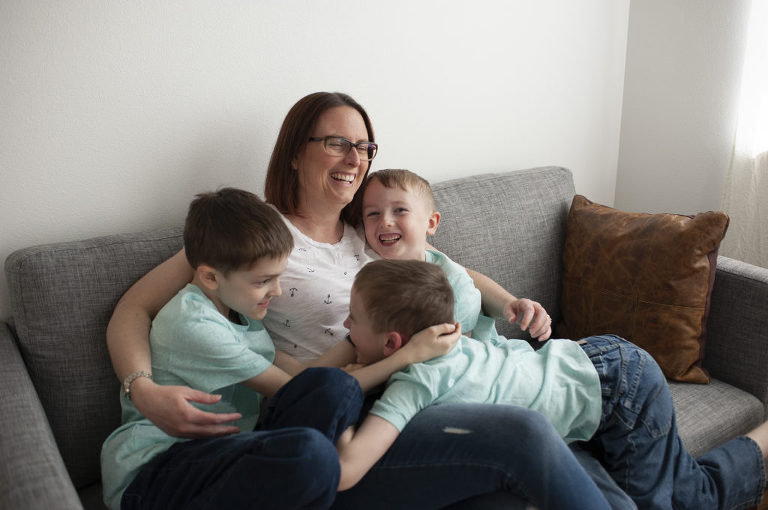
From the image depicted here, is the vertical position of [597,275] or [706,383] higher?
[597,275]

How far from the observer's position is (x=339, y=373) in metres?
1.26

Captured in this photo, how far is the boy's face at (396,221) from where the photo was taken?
1.73m

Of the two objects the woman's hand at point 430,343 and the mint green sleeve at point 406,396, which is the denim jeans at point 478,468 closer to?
the mint green sleeve at point 406,396

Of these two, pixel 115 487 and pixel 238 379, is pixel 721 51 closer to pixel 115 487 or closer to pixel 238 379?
pixel 238 379

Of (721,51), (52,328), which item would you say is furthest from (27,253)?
(721,51)

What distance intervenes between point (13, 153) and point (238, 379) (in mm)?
752

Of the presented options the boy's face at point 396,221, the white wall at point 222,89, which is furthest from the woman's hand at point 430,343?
the white wall at point 222,89

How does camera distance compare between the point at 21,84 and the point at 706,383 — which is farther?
the point at 706,383

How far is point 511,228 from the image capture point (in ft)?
7.07

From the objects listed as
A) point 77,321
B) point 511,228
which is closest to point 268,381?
point 77,321

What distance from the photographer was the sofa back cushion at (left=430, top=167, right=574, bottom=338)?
6.70ft

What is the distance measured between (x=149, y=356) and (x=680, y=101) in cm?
231

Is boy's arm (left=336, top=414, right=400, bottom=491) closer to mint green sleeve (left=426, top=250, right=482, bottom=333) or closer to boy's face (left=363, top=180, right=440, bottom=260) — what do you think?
mint green sleeve (left=426, top=250, right=482, bottom=333)

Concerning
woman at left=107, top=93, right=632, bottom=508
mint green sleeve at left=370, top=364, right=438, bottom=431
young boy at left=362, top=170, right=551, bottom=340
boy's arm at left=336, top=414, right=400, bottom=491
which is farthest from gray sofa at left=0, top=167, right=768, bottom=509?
mint green sleeve at left=370, top=364, right=438, bottom=431
